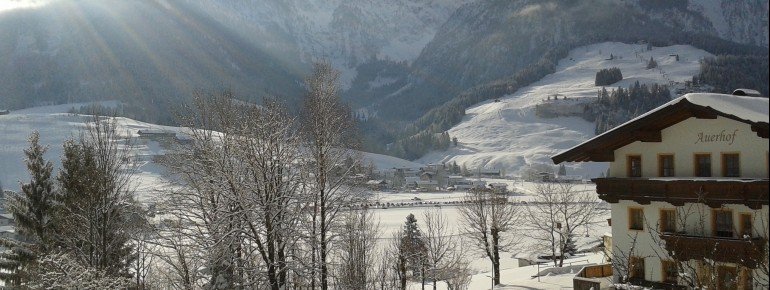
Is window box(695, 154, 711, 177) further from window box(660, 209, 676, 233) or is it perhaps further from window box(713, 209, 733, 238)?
window box(660, 209, 676, 233)

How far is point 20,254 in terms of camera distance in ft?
90.6

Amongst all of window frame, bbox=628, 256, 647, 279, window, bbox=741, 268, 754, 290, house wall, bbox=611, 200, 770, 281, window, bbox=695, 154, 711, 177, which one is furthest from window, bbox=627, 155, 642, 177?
window, bbox=741, 268, 754, 290

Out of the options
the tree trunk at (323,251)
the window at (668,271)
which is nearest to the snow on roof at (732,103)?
the window at (668,271)

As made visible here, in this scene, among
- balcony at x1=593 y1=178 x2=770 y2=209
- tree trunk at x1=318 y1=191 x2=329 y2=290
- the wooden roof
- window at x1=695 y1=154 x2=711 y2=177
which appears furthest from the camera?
window at x1=695 y1=154 x2=711 y2=177

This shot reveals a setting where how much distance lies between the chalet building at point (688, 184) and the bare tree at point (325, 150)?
8714 mm

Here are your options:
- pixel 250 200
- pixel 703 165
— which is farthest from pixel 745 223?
pixel 250 200

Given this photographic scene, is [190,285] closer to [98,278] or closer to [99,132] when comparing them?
[98,278]

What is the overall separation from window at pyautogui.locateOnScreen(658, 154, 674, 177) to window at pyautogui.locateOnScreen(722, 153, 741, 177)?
6.29 ft

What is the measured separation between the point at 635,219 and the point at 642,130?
128 inches

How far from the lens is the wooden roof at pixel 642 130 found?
2174 cm

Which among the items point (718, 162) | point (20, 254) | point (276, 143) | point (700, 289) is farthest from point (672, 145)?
point (20, 254)

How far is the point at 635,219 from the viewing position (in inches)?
960

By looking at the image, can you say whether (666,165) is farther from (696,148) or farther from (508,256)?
(508,256)

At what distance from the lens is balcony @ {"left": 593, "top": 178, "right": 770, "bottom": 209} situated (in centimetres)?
2020
